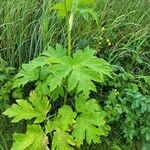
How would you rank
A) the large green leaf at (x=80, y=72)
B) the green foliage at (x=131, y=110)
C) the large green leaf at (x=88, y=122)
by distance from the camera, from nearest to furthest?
the large green leaf at (x=80, y=72), the large green leaf at (x=88, y=122), the green foliage at (x=131, y=110)

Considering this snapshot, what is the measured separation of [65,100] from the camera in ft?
11.1

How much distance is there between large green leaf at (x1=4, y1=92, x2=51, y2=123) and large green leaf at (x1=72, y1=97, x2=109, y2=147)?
252 millimetres

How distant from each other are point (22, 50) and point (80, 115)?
930 millimetres

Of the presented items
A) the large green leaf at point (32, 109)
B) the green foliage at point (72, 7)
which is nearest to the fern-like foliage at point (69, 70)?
the large green leaf at point (32, 109)

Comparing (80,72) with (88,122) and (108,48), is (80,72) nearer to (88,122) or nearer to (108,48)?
(88,122)

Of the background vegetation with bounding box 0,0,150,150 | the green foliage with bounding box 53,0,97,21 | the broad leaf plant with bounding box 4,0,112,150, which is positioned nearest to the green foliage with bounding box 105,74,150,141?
the background vegetation with bounding box 0,0,150,150

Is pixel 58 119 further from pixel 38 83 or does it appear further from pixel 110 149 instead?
pixel 110 149

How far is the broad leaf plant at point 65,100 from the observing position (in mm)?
3080

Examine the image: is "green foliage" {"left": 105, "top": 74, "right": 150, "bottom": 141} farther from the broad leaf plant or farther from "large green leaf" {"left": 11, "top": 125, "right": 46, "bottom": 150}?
"large green leaf" {"left": 11, "top": 125, "right": 46, "bottom": 150}

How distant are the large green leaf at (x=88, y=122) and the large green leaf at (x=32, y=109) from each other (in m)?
0.25

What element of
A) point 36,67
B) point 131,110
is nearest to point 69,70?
point 36,67

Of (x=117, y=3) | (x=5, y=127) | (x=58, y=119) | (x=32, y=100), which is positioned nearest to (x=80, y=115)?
(x=58, y=119)

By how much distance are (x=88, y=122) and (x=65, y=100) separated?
0.99ft

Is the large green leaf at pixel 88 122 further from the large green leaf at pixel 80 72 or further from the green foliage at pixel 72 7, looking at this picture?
the green foliage at pixel 72 7
